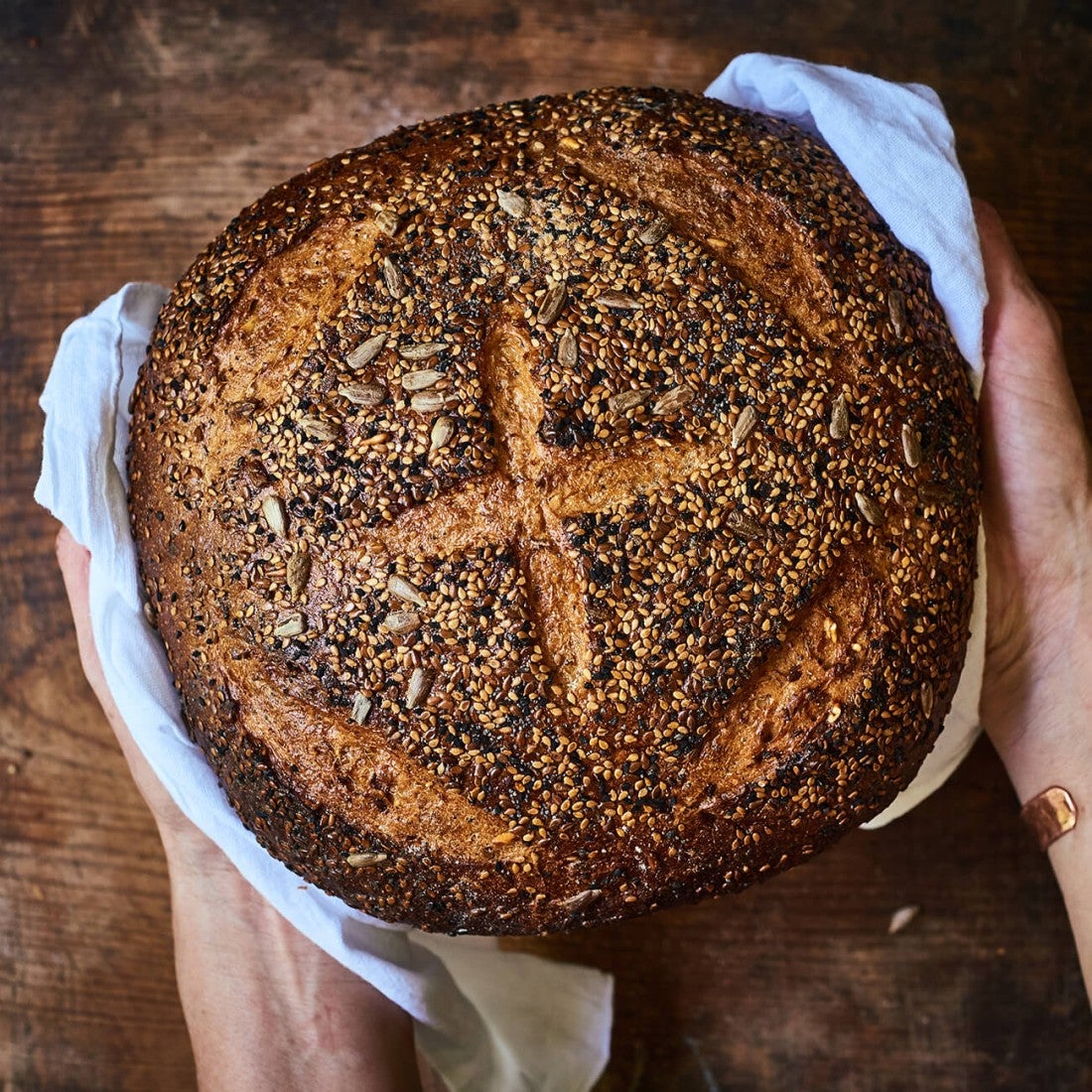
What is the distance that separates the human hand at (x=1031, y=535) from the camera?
5.23 ft

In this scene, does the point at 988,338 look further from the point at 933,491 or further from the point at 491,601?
→ the point at 491,601

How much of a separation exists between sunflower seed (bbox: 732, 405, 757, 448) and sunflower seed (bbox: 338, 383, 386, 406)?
44 cm

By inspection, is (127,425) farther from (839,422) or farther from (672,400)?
(839,422)

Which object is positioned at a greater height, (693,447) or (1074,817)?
(693,447)

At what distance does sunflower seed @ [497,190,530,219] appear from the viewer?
4.35ft

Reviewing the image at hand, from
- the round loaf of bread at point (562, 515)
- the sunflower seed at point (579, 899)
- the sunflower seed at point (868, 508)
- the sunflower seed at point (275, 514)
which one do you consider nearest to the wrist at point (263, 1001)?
the round loaf of bread at point (562, 515)

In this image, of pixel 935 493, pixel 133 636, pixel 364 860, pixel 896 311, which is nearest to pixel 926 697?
pixel 935 493

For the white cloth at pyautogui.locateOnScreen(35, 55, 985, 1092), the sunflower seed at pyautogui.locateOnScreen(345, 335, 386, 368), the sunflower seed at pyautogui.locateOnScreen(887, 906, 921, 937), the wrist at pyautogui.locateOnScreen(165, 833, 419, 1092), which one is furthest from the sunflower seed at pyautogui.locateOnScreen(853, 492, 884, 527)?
the wrist at pyautogui.locateOnScreen(165, 833, 419, 1092)

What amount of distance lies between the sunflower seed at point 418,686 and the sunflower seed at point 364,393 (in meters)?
0.34

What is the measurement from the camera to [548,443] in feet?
4.20

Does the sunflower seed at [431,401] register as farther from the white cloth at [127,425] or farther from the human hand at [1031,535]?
the human hand at [1031,535]

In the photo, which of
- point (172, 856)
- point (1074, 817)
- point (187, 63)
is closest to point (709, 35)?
point (187, 63)

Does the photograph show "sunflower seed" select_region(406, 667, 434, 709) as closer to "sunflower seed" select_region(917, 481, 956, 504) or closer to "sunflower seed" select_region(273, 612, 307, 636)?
"sunflower seed" select_region(273, 612, 307, 636)

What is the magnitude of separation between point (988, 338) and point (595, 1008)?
1.43 metres
